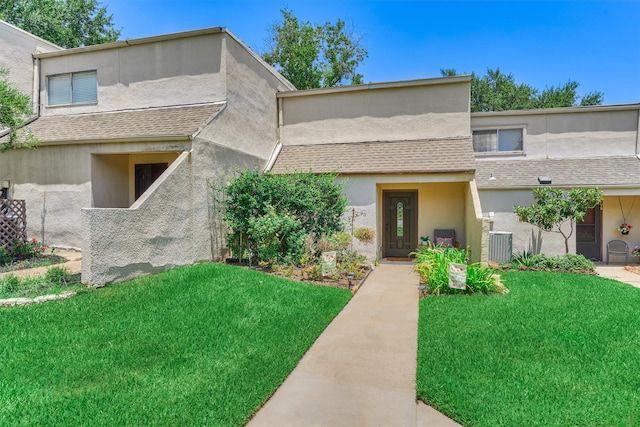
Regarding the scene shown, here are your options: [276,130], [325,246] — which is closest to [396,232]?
Result: [325,246]

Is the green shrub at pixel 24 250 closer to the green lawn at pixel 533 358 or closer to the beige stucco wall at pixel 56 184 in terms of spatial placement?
the beige stucco wall at pixel 56 184

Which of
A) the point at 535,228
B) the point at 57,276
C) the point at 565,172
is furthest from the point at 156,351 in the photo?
the point at 565,172

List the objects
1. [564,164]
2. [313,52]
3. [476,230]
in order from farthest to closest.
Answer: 1. [313,52]
2. [564,164]
3. [476,230]

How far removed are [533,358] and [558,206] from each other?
314 inches

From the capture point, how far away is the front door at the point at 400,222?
13.6 meters

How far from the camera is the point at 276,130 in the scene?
1483cm

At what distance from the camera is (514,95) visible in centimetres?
3162

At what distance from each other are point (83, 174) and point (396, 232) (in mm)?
10850

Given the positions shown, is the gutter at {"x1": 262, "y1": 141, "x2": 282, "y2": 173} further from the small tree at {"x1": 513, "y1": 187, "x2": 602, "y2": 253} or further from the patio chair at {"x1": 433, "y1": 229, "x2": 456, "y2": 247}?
the small tree at {"x1": 513, "y1": 187, "x2": 602, "y2": 253}

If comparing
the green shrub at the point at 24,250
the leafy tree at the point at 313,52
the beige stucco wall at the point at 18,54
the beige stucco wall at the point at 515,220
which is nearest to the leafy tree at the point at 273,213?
the green shrub at the point at 24,250

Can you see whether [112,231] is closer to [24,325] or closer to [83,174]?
[24,325]

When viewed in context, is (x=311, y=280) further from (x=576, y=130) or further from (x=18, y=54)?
(x=18, y=54)

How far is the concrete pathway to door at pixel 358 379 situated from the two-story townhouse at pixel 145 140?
15.7ft

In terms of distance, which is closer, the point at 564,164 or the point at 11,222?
the point at 11,222
